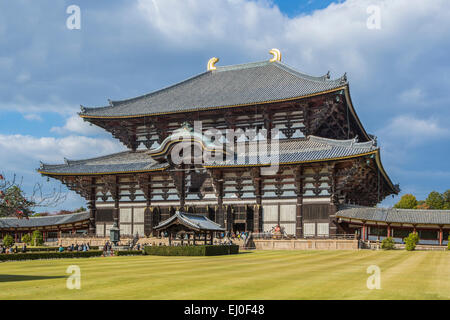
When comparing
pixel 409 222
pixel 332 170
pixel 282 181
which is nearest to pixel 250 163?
pixel 282 181

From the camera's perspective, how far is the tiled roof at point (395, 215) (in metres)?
49.7

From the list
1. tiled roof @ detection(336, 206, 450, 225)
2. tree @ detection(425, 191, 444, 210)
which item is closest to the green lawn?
tiled roof @ detection(336, 206, 450, 225)

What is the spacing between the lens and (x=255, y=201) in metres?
54.0

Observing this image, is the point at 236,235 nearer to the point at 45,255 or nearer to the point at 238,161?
the point at 238,161

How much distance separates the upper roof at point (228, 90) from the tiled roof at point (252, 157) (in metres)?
5.35

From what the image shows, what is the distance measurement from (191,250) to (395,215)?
85.6 feet

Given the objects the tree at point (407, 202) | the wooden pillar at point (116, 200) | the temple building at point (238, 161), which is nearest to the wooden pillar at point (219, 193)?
the temple building at point (238, 161)

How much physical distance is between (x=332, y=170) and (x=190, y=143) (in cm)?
1573

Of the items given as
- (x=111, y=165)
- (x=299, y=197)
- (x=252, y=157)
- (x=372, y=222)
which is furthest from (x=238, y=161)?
(x=111, y=165)

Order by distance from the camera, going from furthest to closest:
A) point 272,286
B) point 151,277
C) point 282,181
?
point 282,181
point 151,277
point 272,286

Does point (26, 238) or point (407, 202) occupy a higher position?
point (407, 202)

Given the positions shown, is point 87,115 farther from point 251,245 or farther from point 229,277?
point 229,277

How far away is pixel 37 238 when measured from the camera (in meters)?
64.0

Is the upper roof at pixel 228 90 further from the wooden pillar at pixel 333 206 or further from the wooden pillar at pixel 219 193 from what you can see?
the wooden pillar at pixel 333 206
